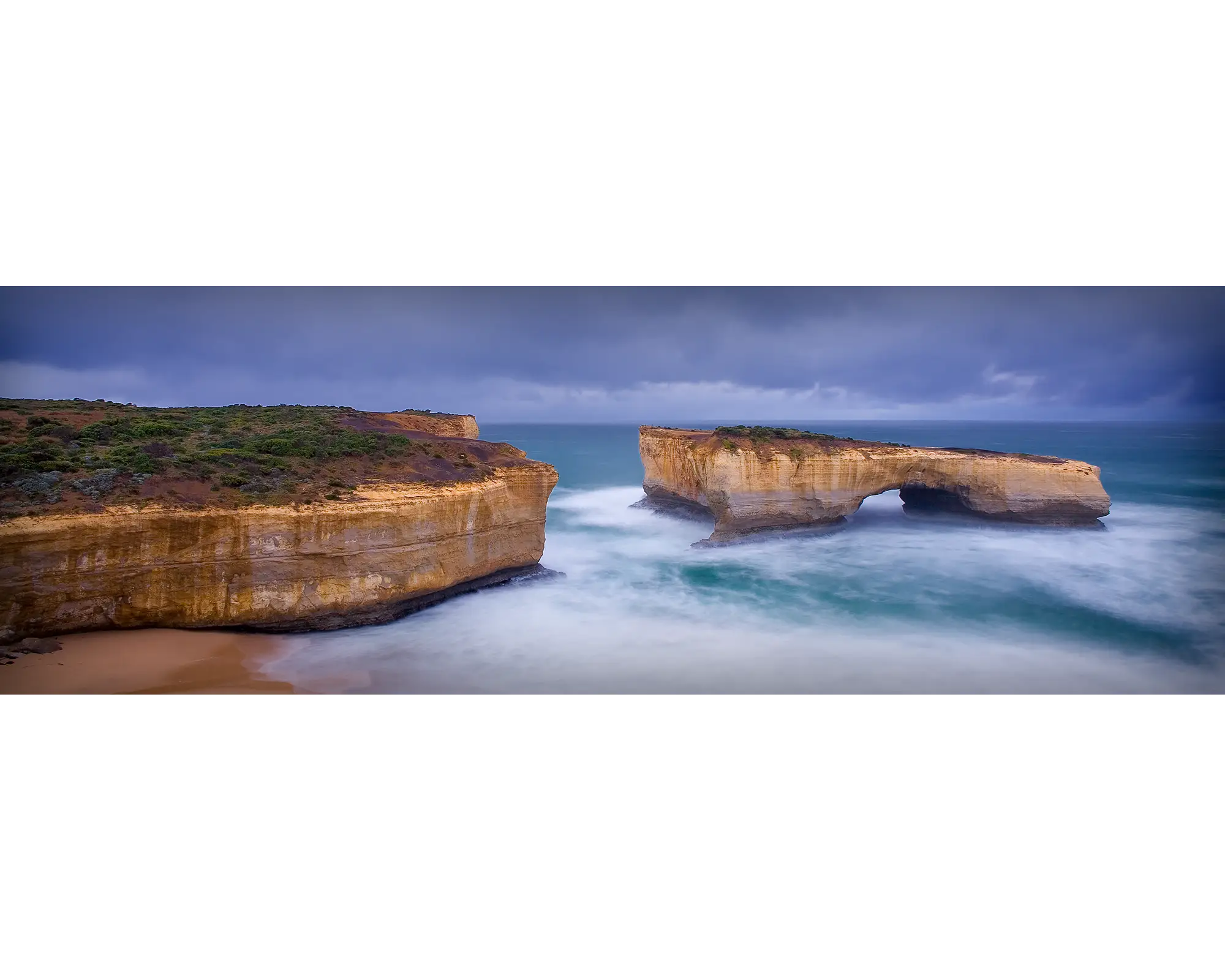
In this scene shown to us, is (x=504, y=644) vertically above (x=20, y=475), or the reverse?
(x=20, y=475)

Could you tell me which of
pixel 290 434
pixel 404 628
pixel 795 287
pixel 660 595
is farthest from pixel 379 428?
pixel 795 287

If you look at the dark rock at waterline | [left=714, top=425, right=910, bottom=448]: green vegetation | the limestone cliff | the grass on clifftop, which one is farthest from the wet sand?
[left=714, top=425, right=910, bottom=448]: green vegetation

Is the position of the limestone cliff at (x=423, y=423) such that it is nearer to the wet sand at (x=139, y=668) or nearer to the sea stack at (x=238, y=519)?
the sea stack at (x=238, y=519)

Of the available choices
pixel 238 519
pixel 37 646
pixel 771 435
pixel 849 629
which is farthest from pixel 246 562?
pixel 771 435

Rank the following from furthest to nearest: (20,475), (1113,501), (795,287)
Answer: (1113,501), (795,287), (20,475)

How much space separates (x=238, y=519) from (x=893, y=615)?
7.57 metres

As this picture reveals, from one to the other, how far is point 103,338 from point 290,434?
2.16m

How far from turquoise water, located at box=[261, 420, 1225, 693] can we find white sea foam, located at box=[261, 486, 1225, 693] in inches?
0.8

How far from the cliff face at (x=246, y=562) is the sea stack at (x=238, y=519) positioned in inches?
0.5

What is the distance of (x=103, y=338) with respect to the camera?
A: 21.6 ft

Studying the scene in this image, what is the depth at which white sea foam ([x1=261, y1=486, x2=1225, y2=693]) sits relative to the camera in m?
6.04

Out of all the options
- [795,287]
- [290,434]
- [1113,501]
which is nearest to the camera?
[795,287]

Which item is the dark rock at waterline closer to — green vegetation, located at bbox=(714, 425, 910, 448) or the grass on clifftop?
the grass on clifftop

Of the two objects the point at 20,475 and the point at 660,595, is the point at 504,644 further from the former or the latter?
the point at 20,475
